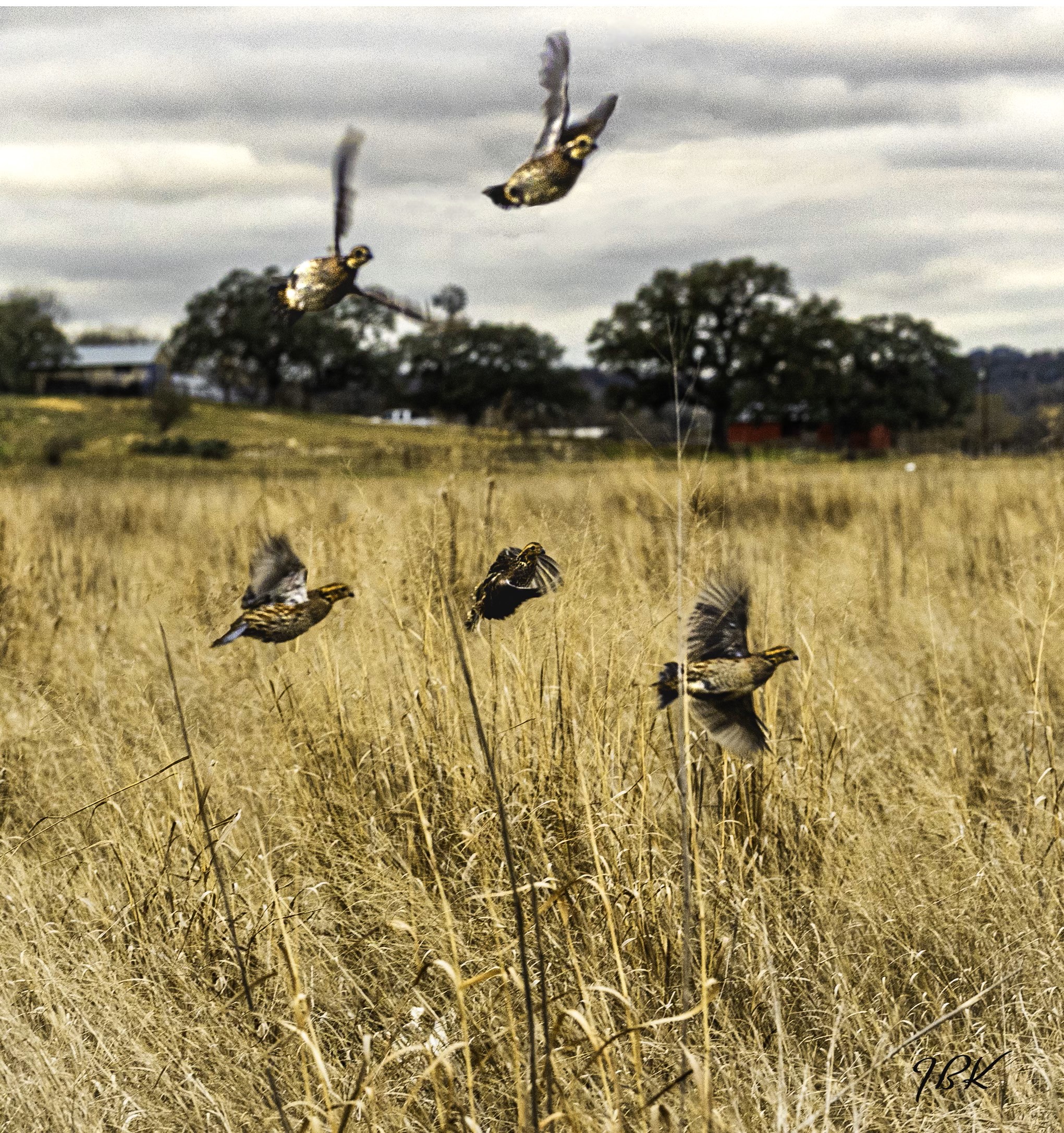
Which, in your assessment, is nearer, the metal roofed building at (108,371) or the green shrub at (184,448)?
the green shrub at (184,448)

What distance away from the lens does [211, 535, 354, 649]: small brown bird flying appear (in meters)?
2.04

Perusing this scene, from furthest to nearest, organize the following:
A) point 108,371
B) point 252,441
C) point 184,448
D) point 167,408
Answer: point 108,371 → point 167,408 → point 252,441 → point 184,448

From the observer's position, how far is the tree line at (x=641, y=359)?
5134 centimetres

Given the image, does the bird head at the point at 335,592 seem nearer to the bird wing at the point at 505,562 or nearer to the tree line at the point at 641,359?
the bird wing at the point at 505,562

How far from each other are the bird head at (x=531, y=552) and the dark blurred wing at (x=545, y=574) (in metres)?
0.04

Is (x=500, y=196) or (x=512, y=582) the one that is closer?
(x=500, y=196)

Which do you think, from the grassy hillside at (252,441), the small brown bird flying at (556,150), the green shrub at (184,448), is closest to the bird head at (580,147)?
the small brown bird flying at (556,150)

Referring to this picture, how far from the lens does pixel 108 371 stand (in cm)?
6688

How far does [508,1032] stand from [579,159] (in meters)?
1.35

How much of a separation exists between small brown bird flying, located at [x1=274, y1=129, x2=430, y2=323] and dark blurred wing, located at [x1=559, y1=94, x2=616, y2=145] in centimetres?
33

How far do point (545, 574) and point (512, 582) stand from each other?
0.10 m

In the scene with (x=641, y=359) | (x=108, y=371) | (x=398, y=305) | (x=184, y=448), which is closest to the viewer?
(x=398, y=305)

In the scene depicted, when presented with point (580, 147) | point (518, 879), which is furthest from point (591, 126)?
point (518, 879)
